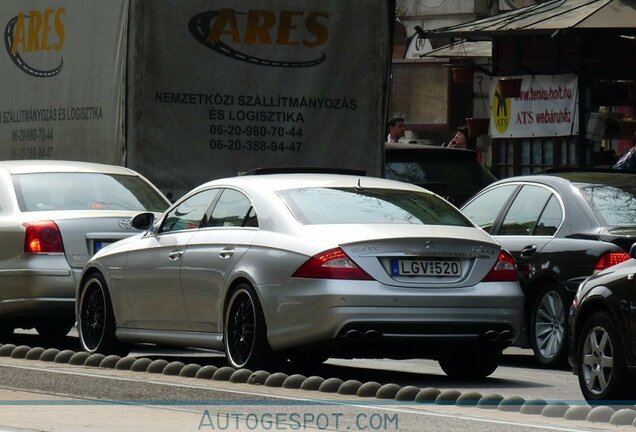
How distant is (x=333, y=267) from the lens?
11500mm

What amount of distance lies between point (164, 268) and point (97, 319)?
3.65ft

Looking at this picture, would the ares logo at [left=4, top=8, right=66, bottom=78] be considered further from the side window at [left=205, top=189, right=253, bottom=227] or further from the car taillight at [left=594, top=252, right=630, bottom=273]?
the car taillight at [left=594, top=252, right=630, bottom=273]

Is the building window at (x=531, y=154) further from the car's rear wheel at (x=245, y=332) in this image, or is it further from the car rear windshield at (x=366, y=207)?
the car's rear wheel at (x=245, y=332)

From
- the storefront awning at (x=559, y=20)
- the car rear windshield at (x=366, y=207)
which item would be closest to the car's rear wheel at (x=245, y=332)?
the car rear windshield at (x=366, y=207)

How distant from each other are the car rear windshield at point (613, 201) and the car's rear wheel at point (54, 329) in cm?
506

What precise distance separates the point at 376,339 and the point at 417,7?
30907 millimetres

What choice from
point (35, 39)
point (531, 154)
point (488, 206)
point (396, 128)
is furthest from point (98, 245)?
point (531, 154)

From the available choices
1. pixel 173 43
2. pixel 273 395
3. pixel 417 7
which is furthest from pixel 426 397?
pixel 417 7

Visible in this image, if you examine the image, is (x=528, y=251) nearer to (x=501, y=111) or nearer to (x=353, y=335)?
(x=353, y=335)

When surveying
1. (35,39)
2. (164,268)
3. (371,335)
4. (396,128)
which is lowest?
(371,335)

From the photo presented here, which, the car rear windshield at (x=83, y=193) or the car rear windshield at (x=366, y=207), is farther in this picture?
the car rear windshield at (x=83, y=193)

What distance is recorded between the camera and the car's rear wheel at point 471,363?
12445mm

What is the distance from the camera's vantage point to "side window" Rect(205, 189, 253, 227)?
12492 millimetres

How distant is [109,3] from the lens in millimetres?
17672
